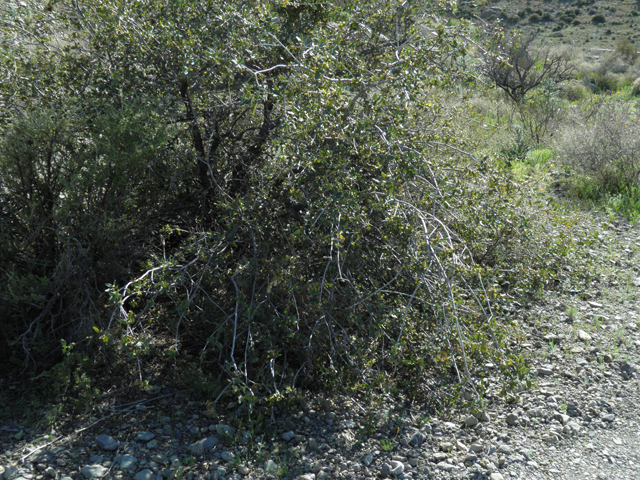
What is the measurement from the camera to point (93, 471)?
2340 millimetres

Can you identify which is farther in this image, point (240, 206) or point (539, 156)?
point (539, 156)

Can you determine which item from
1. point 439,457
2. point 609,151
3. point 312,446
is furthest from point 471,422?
point 609,151

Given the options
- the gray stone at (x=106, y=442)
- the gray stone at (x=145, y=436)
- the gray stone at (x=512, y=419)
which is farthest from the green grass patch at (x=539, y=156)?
the gray stone at (x=106, y=442)

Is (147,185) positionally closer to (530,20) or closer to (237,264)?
(237,264)

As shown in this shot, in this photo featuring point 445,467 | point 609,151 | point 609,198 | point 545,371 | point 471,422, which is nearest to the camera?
point 445,467

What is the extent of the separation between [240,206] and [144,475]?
4.93 ft

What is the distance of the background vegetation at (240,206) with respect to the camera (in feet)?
9.29

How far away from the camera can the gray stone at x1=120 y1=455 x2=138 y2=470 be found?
7.87 ft

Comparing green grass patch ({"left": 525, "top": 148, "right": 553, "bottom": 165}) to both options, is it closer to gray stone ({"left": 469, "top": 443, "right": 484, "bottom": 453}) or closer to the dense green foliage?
the dense green foliage

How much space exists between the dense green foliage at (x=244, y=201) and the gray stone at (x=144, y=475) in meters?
0.57

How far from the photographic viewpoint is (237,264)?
3105 millimetres

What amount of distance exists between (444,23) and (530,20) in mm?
31312

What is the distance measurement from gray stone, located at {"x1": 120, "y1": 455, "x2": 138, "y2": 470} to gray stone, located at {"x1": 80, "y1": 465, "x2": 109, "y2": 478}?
0.07 m

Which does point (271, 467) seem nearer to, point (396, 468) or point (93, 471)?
point (396, 468)
